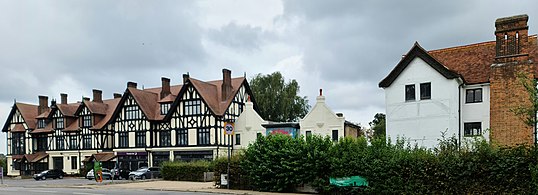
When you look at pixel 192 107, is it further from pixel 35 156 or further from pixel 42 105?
pixel 42 105

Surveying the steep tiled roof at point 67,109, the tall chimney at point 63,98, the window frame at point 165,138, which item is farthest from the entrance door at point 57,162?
the window frame at point 165,138

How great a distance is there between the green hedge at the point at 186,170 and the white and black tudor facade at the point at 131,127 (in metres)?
6.51

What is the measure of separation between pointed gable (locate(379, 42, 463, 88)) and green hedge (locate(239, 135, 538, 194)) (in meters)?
7.08

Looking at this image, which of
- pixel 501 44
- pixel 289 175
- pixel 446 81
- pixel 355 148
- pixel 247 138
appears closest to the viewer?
pixel 355 148

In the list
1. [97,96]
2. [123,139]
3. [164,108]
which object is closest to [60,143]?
[97,96]

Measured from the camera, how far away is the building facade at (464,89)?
23.3m

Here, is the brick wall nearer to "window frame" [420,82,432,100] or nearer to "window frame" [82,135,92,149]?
"window frame" [420,82,432,100]

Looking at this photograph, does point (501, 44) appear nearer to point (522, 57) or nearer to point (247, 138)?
point (522, 57)

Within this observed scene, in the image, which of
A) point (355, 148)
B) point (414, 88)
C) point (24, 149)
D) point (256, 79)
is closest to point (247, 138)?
point (256, 79)

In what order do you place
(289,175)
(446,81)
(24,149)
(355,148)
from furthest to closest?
(24,149), (446,81), (289,175), (355,148)

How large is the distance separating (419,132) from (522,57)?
6.40m

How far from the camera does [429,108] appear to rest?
87.1 feet

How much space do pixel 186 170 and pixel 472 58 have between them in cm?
2150

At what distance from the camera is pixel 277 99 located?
192 ft
